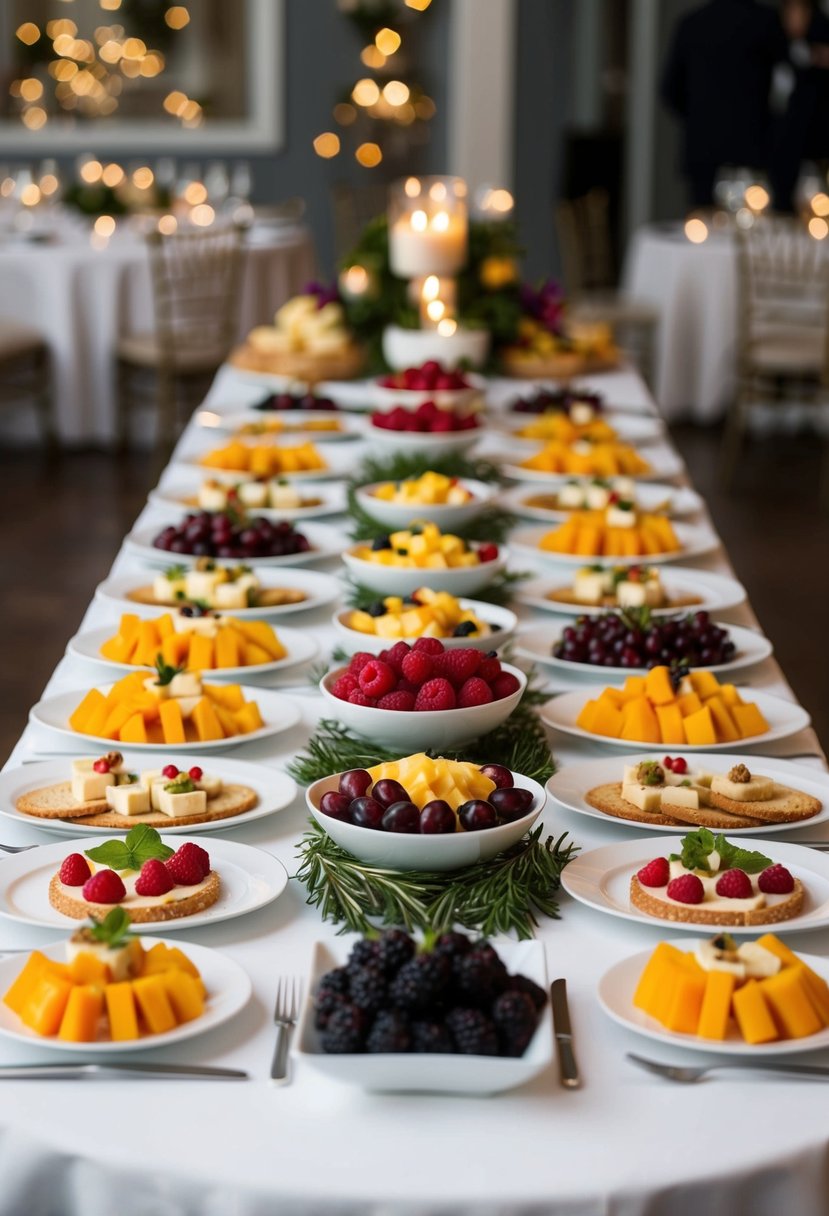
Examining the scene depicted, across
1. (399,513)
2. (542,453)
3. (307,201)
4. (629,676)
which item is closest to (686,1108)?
(629,676)

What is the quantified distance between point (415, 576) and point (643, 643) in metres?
0.33

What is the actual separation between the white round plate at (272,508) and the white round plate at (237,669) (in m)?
0.61

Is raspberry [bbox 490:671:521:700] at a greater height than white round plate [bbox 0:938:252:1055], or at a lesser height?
greater

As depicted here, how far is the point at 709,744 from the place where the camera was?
1.69 metres

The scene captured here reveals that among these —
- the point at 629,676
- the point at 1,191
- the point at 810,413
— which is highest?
the point at 1,191

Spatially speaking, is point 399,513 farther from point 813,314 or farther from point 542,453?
point 813,314

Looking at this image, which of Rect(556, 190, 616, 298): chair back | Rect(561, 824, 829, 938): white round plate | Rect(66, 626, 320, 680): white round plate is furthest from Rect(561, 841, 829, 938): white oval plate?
Rect(556, 190, 616, 298): chair back

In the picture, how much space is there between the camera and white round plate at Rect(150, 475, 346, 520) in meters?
2.65

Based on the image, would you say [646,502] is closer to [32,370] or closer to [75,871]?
[75,871]

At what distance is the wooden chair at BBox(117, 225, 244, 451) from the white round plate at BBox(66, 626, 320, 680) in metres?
4.50

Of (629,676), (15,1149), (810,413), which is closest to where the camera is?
(15,1149)

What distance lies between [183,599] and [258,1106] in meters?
1.15

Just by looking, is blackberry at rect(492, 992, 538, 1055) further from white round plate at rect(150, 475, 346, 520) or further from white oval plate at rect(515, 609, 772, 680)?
white round plate at rect(150, 475, 346, 520)

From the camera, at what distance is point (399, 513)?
2.43 m
